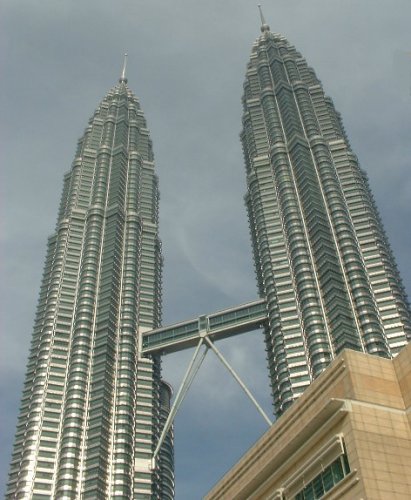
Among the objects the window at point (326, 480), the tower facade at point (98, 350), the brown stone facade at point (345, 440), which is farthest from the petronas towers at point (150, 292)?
the window at point (326, 480)

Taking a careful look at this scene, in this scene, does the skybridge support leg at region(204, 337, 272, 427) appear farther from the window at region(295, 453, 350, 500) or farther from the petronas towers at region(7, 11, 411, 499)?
the window at region(295, 453, 350, 500)

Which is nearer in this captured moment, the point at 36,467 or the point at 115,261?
the point at 36,467

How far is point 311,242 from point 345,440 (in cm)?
10115

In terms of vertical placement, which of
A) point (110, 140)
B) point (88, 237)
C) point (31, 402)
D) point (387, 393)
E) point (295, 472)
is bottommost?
point (295, 472)

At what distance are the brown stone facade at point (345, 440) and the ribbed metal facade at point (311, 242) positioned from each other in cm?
→ 7542

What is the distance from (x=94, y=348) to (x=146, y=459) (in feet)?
79.2

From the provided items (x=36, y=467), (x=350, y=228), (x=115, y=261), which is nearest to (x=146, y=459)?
(x=36, y=467)

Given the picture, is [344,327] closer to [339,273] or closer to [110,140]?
[339,273]

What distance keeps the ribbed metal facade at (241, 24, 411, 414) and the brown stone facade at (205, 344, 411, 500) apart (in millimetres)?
75418

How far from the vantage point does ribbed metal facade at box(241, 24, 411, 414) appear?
113 metres

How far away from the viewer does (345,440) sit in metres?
30.2

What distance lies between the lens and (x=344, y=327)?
11194cm

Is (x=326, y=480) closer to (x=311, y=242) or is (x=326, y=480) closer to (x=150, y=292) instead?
(x=311, y=242)

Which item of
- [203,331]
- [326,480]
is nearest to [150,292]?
[203,331]
